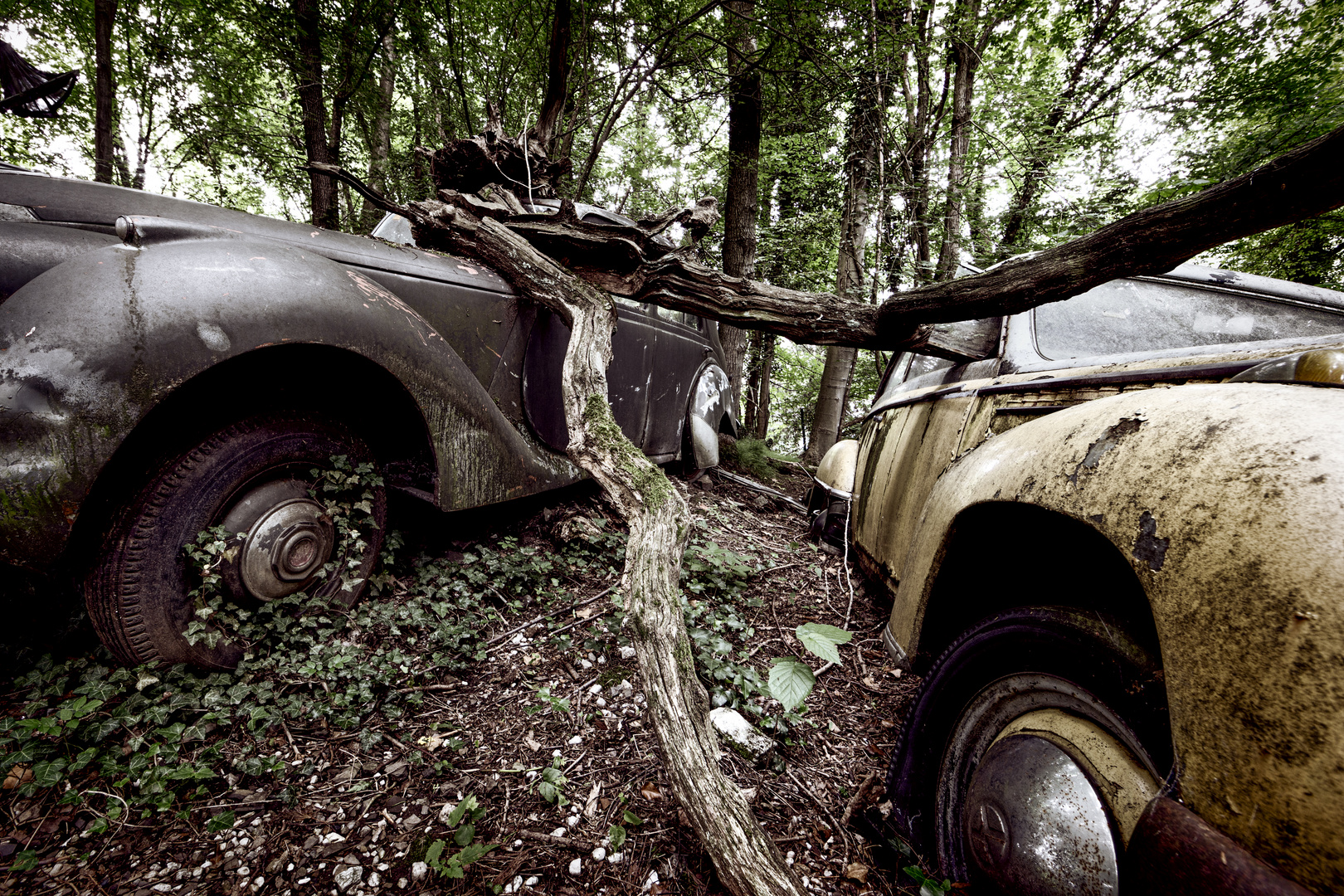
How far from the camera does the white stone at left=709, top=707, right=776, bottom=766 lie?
1627 mm

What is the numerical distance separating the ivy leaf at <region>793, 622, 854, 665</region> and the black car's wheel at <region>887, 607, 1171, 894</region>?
233 mm

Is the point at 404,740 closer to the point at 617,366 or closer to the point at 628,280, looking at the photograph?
the point at 617,366

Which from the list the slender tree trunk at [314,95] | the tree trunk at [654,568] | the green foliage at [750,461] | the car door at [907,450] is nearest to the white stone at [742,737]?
the tree trunk at [654,568]

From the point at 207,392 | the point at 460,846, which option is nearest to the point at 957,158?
the point at 207,392

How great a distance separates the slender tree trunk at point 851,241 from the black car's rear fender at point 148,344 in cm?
359

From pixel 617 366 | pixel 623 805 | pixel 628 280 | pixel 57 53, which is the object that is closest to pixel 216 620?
pixel 623 805

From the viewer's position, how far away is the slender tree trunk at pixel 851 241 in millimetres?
5305

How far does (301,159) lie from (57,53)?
6689 millimetres

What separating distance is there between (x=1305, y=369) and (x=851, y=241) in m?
5.68

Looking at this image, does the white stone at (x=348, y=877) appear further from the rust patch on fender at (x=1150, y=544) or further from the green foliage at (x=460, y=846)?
the rust patch on fender at (x=1150, y=544)

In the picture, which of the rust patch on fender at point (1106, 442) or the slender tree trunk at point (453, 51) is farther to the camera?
the slender tree trunk at point (453, 51)

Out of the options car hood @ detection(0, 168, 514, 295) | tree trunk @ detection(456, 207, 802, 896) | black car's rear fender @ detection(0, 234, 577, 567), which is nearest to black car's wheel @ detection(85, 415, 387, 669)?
black car's rear fender @ detection(0, 234, 577, 567)

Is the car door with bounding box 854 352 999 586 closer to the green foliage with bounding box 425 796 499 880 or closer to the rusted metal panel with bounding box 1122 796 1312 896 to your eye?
the rusted metal panel with bounding box 1122 796 1312 896

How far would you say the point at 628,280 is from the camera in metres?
3.19
